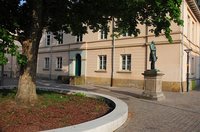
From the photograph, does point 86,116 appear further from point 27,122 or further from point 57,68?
point 57,68

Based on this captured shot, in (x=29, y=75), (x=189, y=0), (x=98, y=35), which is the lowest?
(x=29, y=75)

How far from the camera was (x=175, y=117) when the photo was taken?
1002cm

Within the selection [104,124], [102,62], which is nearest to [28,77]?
[104,124]

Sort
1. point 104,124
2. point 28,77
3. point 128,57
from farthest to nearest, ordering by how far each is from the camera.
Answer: point 128,57
point 28,77
point 104,124

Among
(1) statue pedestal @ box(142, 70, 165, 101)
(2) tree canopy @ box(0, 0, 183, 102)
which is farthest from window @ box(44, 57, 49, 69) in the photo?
(2) tree canopy @ box(0, 0, 183, 102)

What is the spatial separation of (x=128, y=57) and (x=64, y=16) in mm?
14030

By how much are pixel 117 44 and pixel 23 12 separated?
15189 millimetres

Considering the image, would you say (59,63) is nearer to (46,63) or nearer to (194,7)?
(46,63)

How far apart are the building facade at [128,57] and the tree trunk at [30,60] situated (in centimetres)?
1188

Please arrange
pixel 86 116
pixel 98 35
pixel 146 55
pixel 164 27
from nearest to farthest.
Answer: pixel 86 116, pixel 164 27, pixel 146 55, pixel 98 35

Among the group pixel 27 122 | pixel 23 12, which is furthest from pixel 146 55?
pixel 27 122

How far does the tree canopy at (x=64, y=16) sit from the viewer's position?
30.6 ft

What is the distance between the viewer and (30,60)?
9984mm

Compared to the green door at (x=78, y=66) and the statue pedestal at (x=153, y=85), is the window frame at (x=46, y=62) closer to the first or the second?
the green door at (x=78, y=66)
